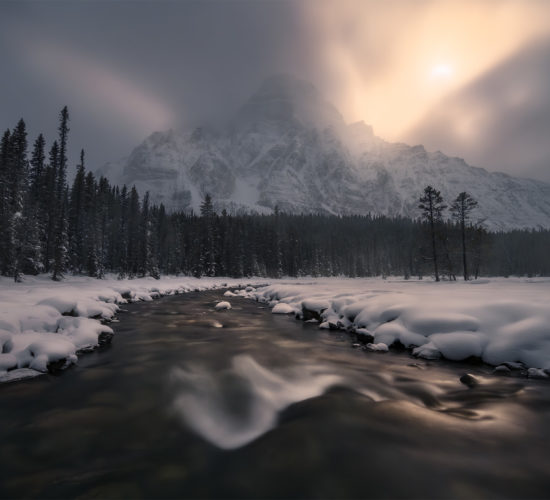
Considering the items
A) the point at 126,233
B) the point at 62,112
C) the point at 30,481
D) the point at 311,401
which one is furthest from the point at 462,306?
the point at 126,233

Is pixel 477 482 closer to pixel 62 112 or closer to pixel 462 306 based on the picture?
pixel 462 306

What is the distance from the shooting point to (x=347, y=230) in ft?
404

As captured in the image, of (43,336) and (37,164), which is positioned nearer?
(43,336)

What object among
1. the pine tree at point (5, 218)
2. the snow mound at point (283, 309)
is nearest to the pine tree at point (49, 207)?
the pine tree at point (5, 218)

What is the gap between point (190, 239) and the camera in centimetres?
7625

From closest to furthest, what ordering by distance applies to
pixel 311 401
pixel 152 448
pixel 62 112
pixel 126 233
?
pixel 152 448, pixel 311 401, pixel 62 112, pixel 126 233

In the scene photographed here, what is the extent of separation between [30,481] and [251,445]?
2.52m

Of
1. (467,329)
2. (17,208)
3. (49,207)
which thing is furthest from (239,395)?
(49,207)

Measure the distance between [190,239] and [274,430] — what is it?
7604 centimetres

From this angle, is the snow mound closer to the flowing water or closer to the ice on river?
the flowing water

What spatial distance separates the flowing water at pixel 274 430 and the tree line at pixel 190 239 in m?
30.6

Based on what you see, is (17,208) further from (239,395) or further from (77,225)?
(239,395)

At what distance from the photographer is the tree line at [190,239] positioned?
31.8m

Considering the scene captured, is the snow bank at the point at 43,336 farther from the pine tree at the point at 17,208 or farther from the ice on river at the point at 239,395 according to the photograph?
the pine tree at the point at 17,208
